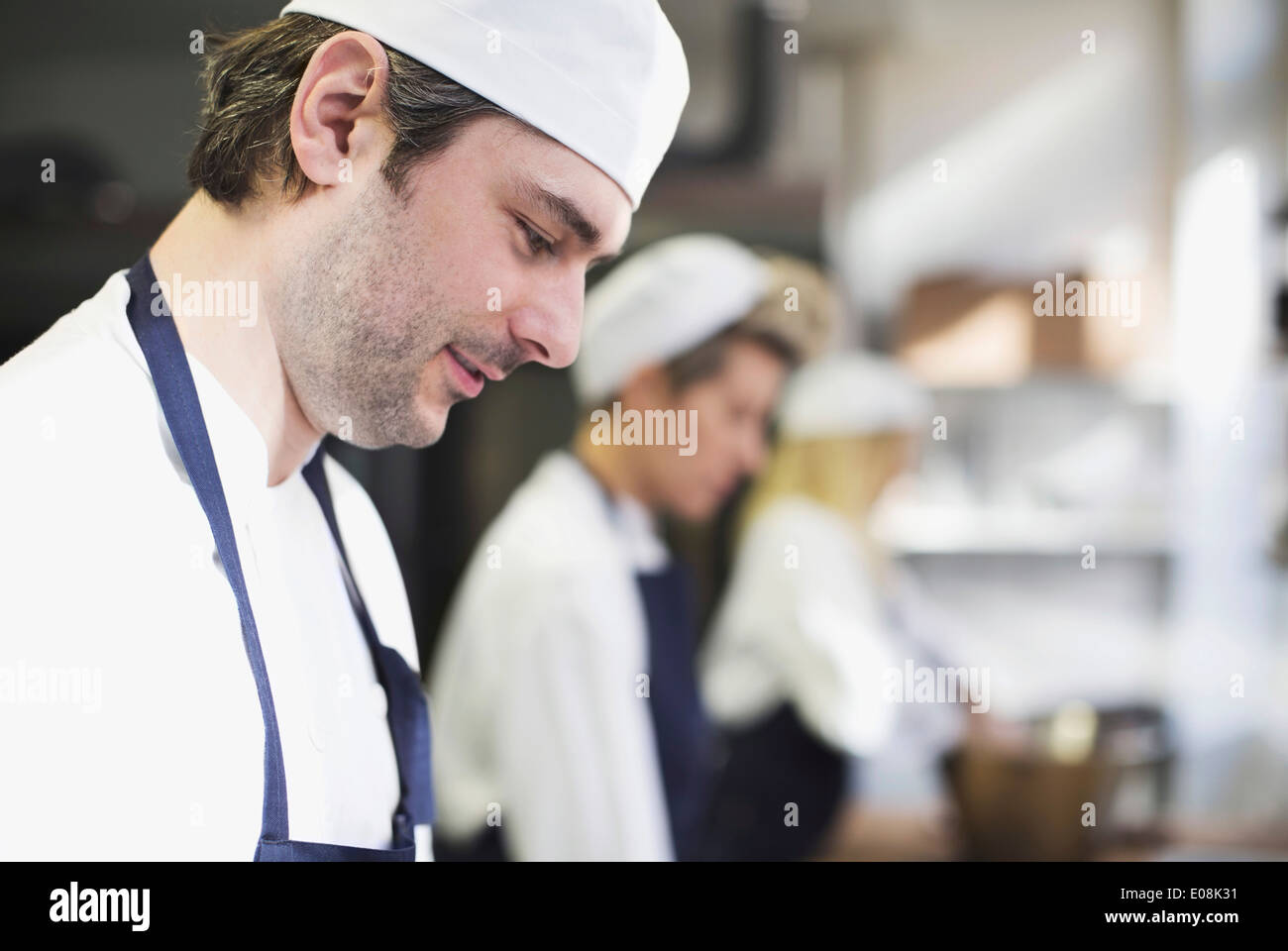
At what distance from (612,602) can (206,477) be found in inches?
21.8

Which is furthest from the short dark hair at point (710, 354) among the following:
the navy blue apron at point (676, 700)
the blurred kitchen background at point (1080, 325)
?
the blurred kitchen background at point (1080, 325)

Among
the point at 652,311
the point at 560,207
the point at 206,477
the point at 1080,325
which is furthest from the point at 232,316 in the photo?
the point at 1080,325

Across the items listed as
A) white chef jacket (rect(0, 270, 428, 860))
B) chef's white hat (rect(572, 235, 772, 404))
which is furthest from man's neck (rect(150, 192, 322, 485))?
chef's white hat (rect(572, 235, 772, 404))

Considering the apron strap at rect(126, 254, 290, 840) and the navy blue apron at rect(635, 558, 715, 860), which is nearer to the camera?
the apron strap at rect(126, 254, 290, 840)

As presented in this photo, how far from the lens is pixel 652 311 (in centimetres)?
125

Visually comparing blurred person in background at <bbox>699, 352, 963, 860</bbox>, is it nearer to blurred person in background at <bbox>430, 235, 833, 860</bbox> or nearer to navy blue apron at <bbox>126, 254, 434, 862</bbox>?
blurred person in background at <bbox>430, 235, 833, 860</bbox>

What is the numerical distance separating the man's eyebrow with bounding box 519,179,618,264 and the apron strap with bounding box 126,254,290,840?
0.77 feet

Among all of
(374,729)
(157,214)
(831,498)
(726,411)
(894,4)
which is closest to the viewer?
(374,729)

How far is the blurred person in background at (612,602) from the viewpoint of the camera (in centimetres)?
103

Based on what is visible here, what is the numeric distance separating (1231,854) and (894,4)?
1.96m

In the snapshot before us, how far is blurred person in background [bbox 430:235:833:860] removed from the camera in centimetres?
103
